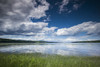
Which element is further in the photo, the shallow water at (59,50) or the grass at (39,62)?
the shallow water at (59,50)

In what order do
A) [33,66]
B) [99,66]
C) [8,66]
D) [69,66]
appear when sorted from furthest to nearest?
[99,66], [69,66], [33,66], [8,66]

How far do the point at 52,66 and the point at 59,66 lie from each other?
717 mm

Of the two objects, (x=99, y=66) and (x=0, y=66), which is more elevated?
(x=0, y=66)

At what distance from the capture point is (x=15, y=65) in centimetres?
614

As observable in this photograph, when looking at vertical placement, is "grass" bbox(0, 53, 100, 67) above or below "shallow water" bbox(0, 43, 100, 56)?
above

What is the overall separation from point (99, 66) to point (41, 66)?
6492 millimetres

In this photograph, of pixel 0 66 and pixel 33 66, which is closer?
pixel 0 66

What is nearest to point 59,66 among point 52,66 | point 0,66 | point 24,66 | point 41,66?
point 52,66

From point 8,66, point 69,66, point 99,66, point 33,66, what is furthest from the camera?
point 99,66

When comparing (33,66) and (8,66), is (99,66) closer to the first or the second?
(33,66)

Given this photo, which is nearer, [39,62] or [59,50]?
[39,62]

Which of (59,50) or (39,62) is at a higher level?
(39,62)

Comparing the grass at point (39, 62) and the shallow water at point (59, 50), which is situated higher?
the grass at point (39, 62)

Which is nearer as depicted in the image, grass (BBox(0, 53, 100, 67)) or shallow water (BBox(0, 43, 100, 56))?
grass (BBox(0, 53, 100, 67))
